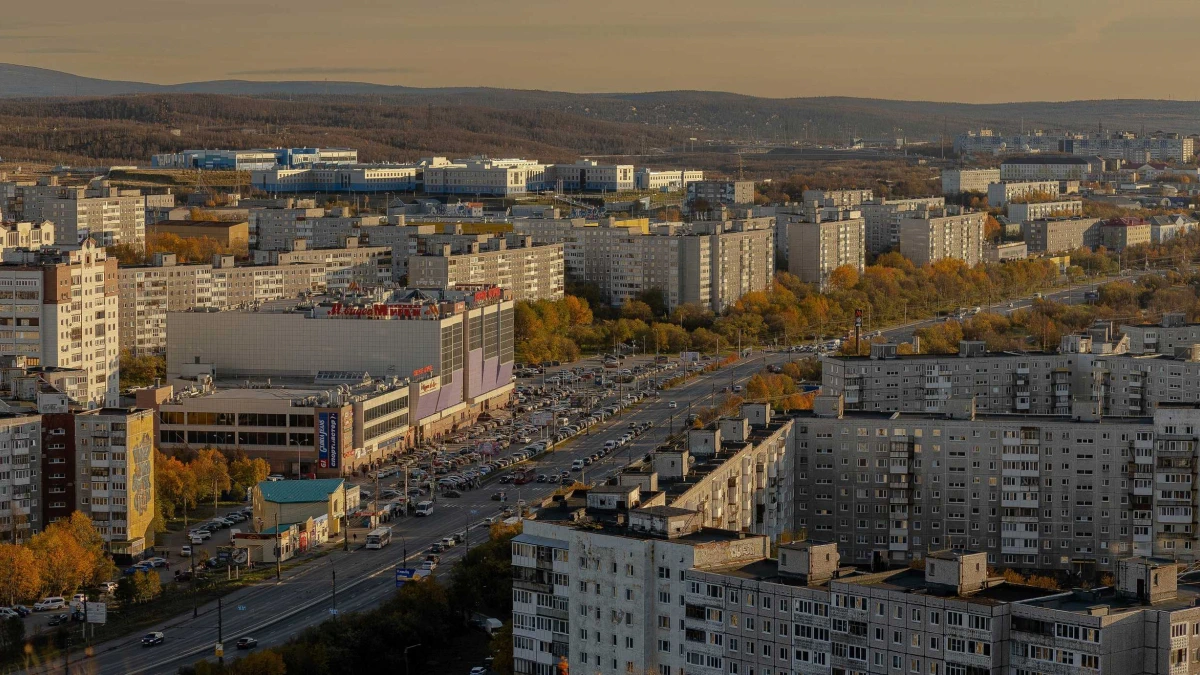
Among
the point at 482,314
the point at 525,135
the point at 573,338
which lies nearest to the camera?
the point at 482,314

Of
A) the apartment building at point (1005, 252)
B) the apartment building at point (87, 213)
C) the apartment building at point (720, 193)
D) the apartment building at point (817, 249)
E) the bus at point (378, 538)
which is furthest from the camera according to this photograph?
the apartment building at point (720, 193)

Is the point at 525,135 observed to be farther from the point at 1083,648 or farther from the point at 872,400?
the point at 1083,648

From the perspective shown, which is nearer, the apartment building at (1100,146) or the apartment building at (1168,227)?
the apartment building at (1168,227)

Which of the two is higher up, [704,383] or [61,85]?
[61,85]

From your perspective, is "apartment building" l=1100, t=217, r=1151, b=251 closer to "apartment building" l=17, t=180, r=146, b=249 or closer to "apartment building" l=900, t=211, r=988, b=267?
"apartment building" l=900, t=211, r=988, b=267

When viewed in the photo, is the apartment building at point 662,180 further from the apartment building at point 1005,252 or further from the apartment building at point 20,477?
the apartment building at point 20,477

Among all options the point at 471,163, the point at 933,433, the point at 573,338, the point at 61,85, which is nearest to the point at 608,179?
the point at 471,163

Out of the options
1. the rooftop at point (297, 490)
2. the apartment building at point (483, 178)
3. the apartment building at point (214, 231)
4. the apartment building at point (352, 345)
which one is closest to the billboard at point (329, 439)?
the apartment building at point (352, 345)
